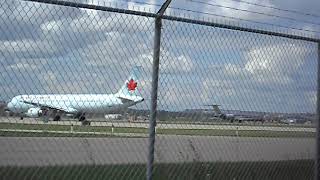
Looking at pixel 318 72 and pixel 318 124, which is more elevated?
pixel 318 72

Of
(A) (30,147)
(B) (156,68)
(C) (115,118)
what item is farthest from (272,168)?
(A) (30,147)

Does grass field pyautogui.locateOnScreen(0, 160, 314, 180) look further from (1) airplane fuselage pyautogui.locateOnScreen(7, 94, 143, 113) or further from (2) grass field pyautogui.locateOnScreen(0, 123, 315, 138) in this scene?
(1) airplane fuselage pyautogui.locateOnScreen(7, 94, 143, 113)

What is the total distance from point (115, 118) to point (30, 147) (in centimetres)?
919

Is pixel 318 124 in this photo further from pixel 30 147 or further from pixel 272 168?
pixel 30 147

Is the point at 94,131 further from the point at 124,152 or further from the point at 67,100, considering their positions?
the point at 67,100

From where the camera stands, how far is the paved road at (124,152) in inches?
456

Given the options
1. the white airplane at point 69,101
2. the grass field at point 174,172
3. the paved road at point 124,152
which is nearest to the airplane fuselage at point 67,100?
Answer: the white airplane at point 69,101

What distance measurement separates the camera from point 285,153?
12500 mm

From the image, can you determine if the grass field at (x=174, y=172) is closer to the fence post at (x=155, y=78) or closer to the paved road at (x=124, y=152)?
the paved road at (x=124, y=152)

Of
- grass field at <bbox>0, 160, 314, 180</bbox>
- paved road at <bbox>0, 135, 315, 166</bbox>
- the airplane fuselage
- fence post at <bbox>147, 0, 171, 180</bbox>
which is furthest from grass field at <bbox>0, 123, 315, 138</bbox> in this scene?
fence post at <bbox>147, 0, 171, 180</bbox>

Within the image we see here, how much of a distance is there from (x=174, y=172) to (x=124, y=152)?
283 inches

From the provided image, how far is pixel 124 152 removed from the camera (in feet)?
53.0

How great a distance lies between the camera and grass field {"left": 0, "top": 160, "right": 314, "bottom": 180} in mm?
8352

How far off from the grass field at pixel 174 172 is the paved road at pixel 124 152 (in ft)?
1.80
